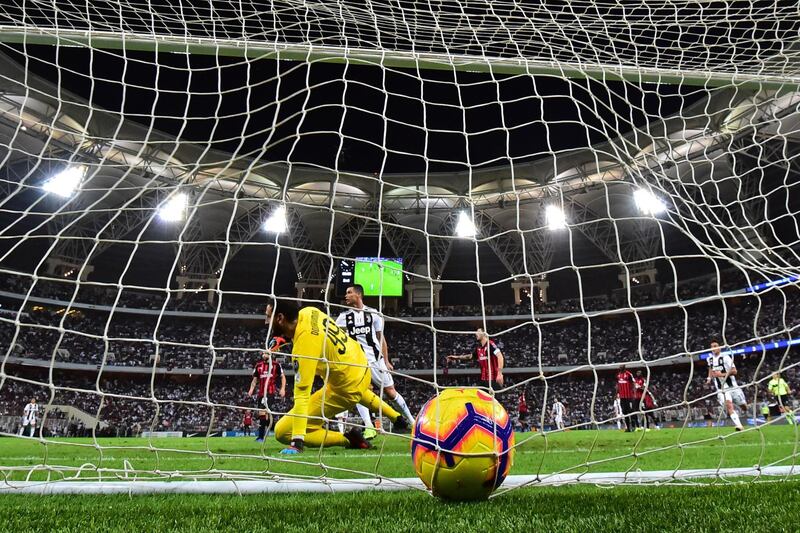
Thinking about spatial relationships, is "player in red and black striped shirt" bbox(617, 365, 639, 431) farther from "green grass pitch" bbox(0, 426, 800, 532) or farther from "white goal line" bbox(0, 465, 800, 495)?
"green grass pitch" bbox(0, 426, 800, 532)

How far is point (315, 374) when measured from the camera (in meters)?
4.38

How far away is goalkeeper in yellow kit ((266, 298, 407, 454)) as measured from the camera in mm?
4137

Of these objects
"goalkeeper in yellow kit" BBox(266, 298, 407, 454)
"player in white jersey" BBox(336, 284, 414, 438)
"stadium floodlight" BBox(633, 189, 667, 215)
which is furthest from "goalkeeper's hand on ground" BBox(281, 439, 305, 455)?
"stadium floodlight" BBox(633, 189, 667, 215)

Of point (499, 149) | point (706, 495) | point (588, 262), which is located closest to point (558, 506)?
point (706, 495)

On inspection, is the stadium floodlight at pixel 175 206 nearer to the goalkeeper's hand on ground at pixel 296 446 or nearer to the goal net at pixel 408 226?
the goal net at pixel 408 226

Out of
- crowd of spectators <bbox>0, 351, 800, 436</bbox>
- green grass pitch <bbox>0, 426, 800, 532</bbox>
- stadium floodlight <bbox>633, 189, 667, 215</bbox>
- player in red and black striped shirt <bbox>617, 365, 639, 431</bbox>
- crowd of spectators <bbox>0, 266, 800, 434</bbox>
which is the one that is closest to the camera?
green grass pitch <bbox>0, 426, 800, 532</bbox>

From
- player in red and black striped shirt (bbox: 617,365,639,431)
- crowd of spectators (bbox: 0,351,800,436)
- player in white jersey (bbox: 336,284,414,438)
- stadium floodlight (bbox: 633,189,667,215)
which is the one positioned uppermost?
stadium floodlight (bbox: 633,189,667,215)

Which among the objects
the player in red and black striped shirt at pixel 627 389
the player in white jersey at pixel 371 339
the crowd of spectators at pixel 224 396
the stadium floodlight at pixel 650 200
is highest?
the stadium floodlight at pixel 650 200

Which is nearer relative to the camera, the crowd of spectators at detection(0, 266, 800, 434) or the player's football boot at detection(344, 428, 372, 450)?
the player's football boot at detection(344, 428, 372, 450)

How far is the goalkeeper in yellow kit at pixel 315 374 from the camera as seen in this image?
163 inches

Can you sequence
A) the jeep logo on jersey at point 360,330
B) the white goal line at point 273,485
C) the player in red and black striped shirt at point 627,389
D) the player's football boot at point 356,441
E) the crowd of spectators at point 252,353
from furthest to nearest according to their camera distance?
the crowd of spectators at point 252,353 → the player in red and black striped shirt at point 627,389 → the jeep logo on jersey at point 360,330 → the player's football boot at point 356,441 → the white goal line at point 273,485

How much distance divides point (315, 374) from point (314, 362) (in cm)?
29

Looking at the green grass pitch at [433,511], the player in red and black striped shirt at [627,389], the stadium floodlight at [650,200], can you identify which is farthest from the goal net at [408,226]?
the green grass pitch at [433,511]

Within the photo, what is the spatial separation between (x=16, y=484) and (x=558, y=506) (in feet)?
8.16
